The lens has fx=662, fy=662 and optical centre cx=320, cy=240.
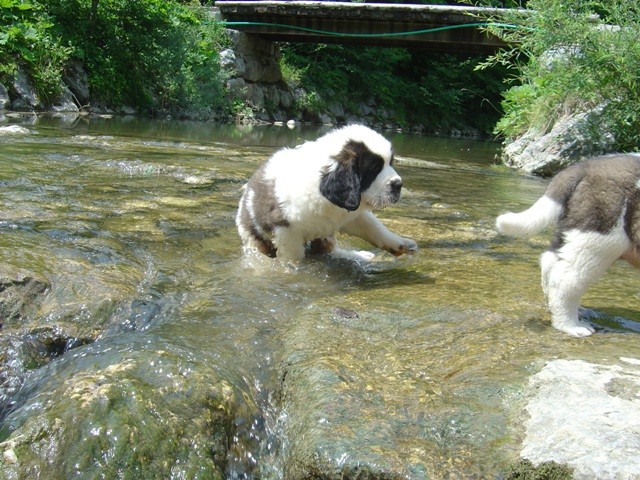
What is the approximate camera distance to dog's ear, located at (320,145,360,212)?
4.36 m

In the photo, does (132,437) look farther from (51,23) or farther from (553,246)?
(51,23)

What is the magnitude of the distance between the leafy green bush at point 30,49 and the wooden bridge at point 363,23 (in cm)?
707

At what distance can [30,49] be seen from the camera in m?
16.8

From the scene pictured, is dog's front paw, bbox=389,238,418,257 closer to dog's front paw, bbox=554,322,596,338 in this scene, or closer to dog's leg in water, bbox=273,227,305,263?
dog's leg in water, bbox=273,227,305,263

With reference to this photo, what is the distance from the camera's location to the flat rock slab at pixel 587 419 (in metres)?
2.09

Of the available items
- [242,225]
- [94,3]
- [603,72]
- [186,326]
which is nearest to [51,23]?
[94,3]

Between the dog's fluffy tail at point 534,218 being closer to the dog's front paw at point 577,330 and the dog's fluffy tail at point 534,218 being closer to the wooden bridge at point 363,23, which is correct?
the dog's front paw at point 577,330

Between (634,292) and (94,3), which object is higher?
(94,3)

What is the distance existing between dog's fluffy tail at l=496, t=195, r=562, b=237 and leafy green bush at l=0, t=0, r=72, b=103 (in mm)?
15400

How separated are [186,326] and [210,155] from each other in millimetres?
7341

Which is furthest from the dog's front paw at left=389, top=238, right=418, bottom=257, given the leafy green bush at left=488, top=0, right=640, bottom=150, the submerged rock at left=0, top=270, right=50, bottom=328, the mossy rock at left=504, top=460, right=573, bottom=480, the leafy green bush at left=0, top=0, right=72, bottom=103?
the leafy green bush at left=0, top=0, right=72, bottom=103

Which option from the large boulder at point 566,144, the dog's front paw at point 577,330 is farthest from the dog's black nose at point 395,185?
the large boulder at point 566,144

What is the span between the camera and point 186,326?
11.1 ft

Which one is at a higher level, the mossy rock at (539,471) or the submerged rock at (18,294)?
the mossy rock at (539,471)
